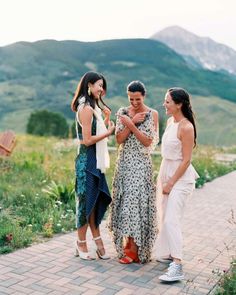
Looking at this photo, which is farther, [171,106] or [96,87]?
[96,87]

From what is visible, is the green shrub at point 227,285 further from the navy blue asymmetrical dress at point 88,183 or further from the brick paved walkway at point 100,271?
the navy blue asymmetrical dress at point 88,183

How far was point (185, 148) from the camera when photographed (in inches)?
195

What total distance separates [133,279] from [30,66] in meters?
135

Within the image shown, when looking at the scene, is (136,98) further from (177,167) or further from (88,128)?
(177,167)

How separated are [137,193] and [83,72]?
439ft

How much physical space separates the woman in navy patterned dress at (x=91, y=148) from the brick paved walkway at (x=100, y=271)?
1.33 feet

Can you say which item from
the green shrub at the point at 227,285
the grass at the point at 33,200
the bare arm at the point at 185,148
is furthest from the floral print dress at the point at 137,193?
the grass at the point at 33,200

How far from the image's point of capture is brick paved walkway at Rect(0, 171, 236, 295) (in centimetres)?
462

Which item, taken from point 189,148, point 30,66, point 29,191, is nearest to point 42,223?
point 29,191

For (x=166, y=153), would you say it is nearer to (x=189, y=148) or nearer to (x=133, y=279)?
(x=189, y=148)

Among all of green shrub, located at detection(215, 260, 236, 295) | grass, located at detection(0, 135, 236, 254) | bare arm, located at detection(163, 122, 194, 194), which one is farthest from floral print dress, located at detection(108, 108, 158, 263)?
grass, located at detection(0, 135, 236, 254)

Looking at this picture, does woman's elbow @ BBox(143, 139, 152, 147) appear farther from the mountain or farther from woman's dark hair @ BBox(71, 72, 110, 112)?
the mountain

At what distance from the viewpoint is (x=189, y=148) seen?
4.96 meters

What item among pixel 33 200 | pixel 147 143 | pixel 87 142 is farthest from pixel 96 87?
pixel 33 200
